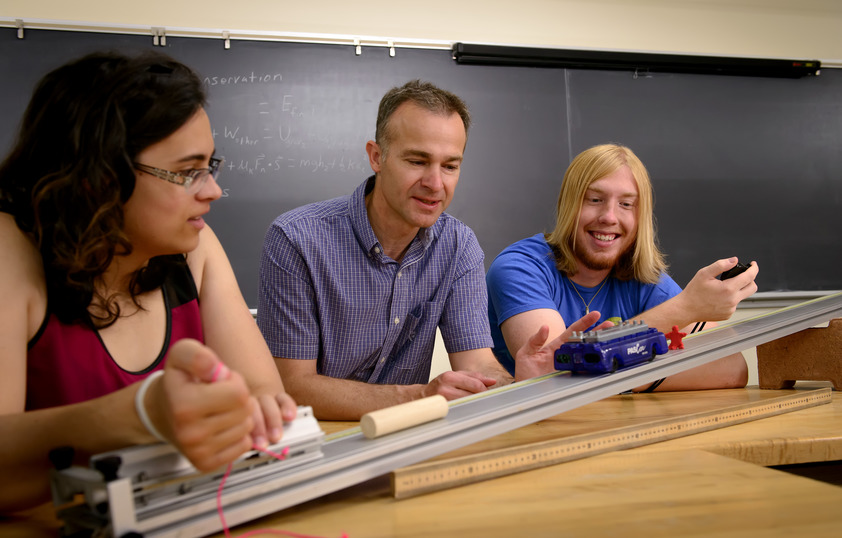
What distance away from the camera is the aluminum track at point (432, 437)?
822 millimetres

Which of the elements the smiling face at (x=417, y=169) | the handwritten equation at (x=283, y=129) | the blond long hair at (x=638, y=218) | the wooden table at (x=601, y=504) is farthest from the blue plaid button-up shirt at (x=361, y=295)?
the handwritten equation at (x=283, y=129)

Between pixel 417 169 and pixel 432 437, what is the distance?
1169 millimetres

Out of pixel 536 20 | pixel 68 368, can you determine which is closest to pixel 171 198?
pixel 68 368

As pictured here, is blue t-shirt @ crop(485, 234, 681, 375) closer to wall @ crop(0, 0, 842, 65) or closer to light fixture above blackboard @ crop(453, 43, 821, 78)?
light fixture above blackboard @ crop(453, 43, 821, 78)

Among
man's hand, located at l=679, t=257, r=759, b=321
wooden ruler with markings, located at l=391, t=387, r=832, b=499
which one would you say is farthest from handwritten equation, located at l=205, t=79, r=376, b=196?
wooden ruler with markings, located at l=391, t=387, r=832, b=499

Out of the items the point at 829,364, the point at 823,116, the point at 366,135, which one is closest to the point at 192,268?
the point at 829,364

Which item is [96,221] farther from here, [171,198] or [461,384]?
[461,384]

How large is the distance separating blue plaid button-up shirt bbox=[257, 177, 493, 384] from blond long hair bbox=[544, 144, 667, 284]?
376 millimetres

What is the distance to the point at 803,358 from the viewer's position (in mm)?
1896

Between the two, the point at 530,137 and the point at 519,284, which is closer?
the point at 519,284

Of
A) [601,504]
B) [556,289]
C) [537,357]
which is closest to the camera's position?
[601,504]

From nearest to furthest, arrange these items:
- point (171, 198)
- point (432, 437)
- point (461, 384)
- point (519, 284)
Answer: point (432, 437), point (171, 198), point (461, 384), point (519, 284)

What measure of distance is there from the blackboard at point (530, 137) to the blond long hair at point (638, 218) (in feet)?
3.86

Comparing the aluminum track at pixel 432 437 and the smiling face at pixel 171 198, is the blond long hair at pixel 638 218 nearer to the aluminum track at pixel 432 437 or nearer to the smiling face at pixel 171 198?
the aluminum track at pixel 432 437
